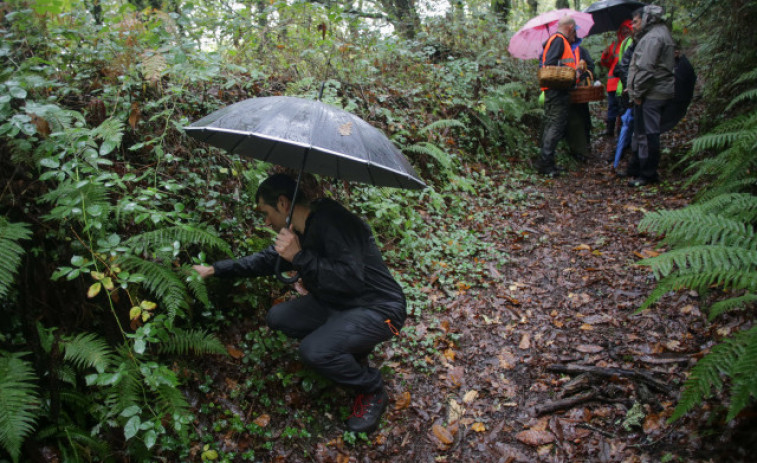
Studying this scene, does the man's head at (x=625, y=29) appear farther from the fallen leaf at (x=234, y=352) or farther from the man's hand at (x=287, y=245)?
the fallen leaf at (x=234, y=352)

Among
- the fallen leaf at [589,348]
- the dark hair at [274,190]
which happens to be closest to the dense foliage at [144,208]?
the dark hair at [274,190]

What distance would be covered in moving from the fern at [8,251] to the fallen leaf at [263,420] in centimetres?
178

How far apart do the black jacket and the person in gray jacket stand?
20.0 feet

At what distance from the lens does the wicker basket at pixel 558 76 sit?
25.2 ft

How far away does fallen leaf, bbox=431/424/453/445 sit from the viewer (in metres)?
3.31

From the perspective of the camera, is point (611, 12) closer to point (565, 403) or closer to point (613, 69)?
point (613, 69)

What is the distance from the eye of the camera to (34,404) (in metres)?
2.32

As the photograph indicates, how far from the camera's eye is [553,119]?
8.35 m

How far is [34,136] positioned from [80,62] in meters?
1.72

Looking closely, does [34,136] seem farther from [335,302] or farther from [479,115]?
[479,115]

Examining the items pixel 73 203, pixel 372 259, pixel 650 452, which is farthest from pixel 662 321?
pixel 73 203

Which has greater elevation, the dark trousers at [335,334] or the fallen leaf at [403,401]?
the dark trousers at [335,334]

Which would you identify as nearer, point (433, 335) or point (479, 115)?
point (433, 335)

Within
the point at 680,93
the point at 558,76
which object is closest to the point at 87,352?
the point at 558,76
